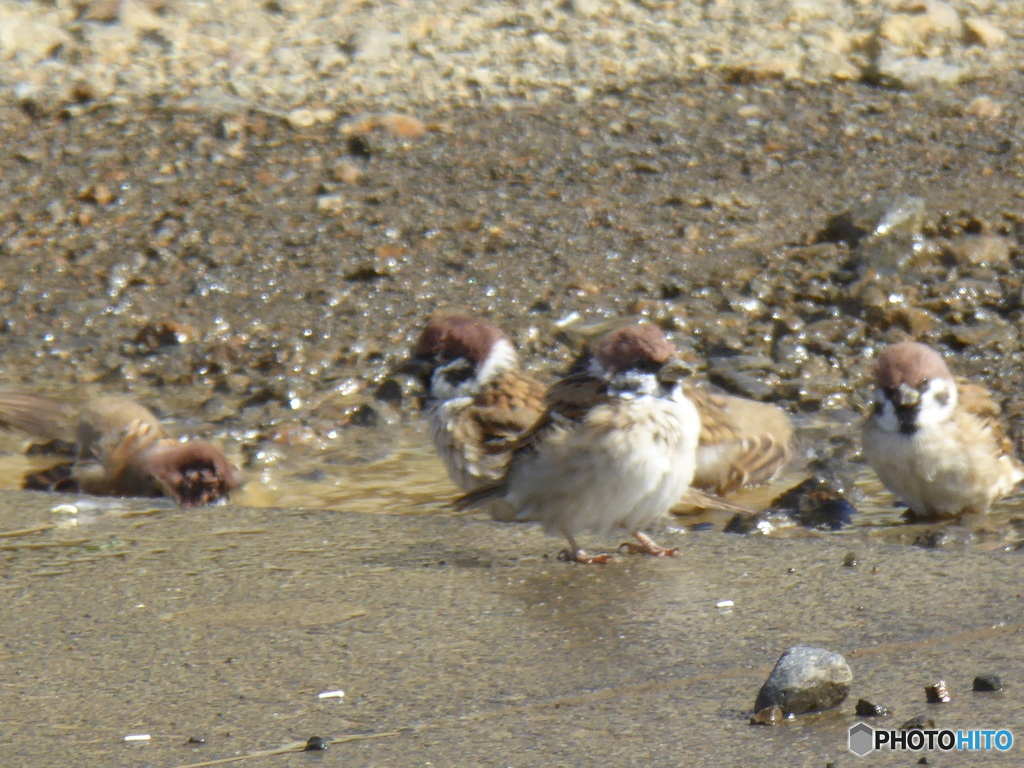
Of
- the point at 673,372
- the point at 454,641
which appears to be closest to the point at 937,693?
the point at 454,641

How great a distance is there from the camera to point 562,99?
7.58m

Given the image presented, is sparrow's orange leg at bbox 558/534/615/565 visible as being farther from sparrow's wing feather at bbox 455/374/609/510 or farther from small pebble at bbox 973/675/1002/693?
small pebble at bbox 973/675/1002/693

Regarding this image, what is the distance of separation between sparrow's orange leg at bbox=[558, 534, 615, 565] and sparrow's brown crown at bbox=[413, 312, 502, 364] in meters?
1.26

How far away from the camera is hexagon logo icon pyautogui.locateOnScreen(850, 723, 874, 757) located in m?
2.39

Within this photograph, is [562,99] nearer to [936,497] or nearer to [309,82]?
[309,82]

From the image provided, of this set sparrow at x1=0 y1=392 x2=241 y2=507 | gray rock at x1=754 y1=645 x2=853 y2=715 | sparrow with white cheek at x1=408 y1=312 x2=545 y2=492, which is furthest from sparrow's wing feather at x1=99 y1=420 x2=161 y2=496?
gray rock at x1=754 y1=645 x2=853 y2=715

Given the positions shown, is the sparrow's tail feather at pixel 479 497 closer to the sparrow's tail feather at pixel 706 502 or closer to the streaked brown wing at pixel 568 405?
the streaked brown wing at pixel 568 405

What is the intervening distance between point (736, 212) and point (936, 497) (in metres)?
2.43

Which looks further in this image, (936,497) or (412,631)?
(936,497)

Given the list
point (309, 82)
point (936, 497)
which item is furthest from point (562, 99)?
point (936, 497)

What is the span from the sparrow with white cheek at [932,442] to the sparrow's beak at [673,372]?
940 mm

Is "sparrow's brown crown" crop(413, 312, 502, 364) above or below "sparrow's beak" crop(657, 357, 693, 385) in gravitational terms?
below

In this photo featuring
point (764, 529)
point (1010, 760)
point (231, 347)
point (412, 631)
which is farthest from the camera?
point (231, 347)

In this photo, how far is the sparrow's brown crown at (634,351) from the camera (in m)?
4.01
